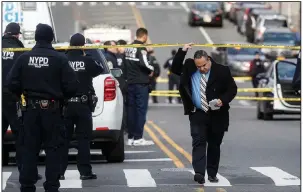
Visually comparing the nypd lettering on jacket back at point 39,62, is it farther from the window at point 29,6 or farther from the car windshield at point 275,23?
the car windshield at point 275,23

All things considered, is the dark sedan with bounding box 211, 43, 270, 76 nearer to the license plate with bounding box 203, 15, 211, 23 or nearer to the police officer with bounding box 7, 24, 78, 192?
the license plate with bounding box 203, 15, 211, 23

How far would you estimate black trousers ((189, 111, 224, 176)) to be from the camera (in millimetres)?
13945

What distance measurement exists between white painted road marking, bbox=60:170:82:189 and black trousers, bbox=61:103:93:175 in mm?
173

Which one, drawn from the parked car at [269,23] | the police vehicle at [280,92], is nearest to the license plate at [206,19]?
the parked car at [269,23]

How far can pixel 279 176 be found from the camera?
14398mm

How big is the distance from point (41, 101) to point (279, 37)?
1619 inches

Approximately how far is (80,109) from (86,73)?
438 millimetres

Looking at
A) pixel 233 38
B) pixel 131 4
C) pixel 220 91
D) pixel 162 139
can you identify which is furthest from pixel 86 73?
pixel 131 4

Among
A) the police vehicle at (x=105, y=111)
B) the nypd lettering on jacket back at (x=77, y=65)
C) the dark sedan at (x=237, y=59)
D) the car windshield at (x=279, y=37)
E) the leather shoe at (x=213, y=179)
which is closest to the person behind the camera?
the leather shoe at (x=213, y=179)

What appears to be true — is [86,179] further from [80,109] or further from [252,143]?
[252,143]

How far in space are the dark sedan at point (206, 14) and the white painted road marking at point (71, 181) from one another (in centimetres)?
4934

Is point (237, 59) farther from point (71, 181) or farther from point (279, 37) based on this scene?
point (71, 181)

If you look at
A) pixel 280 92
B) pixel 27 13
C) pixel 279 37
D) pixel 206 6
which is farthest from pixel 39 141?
pixel 206 6

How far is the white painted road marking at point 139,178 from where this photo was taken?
1364 centimetres
